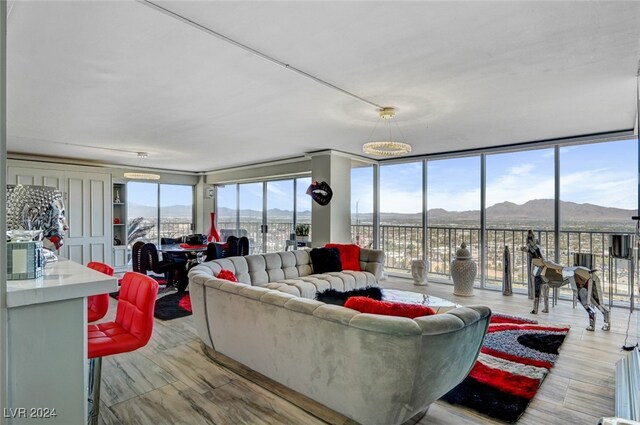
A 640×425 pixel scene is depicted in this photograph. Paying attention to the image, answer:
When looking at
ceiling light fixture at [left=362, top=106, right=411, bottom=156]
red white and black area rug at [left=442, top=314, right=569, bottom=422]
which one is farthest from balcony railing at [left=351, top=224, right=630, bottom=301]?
ceiling light fixture at [left=362, top=106, right=411, bottom=156]

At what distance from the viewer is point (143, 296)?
183 centimetres

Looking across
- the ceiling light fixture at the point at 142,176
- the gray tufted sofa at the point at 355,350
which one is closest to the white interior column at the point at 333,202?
the ceiling light fixture at the point at 142,176

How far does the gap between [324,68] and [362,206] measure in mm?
4888

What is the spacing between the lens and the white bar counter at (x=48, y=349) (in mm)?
1095

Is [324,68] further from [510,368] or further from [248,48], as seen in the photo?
[510,368]

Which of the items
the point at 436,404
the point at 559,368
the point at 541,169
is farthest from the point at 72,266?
the point at 541,169

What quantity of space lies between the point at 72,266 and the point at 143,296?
36 cm

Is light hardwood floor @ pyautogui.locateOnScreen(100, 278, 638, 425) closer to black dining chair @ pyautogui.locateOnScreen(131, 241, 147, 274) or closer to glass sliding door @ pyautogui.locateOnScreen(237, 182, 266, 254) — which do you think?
black dining chair @ pyautogui.locateOnScreen(131, 241, 147, 274)

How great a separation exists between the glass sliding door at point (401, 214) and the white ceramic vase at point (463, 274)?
4.24 ft

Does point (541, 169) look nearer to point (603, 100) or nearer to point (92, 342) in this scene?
point (603, 100)

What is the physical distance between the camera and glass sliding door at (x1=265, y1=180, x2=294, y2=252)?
798 cm

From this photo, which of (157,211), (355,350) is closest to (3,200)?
(355,350)

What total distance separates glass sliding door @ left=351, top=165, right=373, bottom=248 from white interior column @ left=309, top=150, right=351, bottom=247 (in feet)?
2.02

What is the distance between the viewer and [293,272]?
4.81 meters
